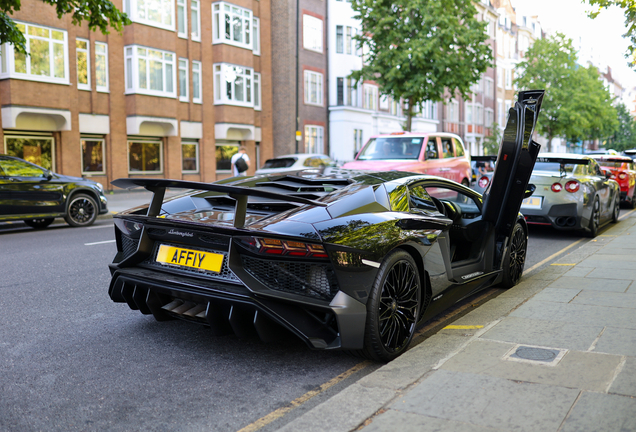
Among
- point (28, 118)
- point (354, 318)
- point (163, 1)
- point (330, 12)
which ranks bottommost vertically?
point (354, 318)

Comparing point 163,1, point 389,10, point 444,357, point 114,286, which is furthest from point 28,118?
point 444,357

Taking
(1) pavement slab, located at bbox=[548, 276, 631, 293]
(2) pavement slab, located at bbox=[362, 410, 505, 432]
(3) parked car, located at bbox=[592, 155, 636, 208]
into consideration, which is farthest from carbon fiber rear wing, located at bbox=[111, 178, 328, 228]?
(3) parked car, located at bbox=[592, 155, 636, 208]

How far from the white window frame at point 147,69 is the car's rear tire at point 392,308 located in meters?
22.8

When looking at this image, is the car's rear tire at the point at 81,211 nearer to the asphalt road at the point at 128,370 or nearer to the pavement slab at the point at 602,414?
the asphalt road at the point at 128,370

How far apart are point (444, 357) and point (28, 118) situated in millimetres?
21681

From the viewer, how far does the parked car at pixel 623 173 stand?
656 inches

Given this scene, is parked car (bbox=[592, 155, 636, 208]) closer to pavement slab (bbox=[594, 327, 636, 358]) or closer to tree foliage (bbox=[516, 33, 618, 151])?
pavement slab (bbox=[594, 327, 636, 358])

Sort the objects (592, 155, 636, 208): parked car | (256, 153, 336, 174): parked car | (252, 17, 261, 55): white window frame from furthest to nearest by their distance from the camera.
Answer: (252, 17, 261, 55): white window frame, (256, 153, 336, 174): parked car, (592, 155, 636, 208): parked car

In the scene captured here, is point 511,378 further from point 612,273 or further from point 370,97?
point 370,97

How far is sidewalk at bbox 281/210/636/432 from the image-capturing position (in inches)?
114

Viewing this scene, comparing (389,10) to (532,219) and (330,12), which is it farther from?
(532,219)

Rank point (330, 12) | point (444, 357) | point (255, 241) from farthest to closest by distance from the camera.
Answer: point (330, 12)
point (444, 357)
point (255, 241)

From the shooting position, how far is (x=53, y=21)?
2238 cm

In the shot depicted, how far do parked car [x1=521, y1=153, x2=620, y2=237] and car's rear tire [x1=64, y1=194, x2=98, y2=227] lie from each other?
899 centimetres
